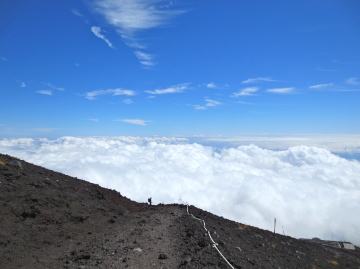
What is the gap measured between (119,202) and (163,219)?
6149 millimetres

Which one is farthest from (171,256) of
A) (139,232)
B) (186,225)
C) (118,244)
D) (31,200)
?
(31,200)

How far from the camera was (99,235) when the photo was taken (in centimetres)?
1306

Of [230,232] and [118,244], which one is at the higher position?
[118,244]

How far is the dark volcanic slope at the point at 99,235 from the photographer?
30.5 ft

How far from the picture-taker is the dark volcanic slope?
9.30 meters

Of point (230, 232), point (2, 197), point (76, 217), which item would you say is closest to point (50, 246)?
point (76, 217)

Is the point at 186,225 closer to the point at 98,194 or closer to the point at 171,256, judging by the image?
the point at 171,256

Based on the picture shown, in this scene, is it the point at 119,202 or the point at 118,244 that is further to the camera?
the point at 119,202

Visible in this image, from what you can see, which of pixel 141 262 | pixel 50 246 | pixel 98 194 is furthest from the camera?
pixel 98 194

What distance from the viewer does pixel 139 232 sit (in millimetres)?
13391

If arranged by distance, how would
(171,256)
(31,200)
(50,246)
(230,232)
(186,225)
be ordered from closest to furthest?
(171,256) < (50,246) < (31,200) < (186,225) < (230,232)

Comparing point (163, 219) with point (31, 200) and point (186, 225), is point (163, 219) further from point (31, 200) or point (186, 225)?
point (31, 200)

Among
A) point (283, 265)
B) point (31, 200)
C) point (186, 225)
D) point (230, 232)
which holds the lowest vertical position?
point (283, 265)

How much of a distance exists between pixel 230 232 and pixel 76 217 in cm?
1089
